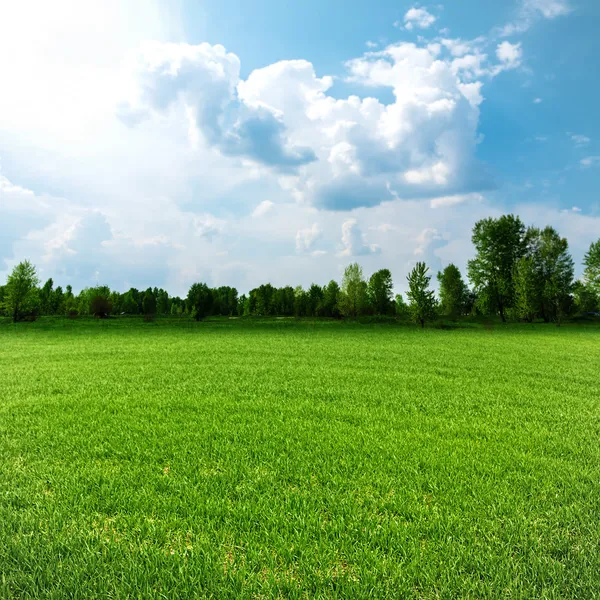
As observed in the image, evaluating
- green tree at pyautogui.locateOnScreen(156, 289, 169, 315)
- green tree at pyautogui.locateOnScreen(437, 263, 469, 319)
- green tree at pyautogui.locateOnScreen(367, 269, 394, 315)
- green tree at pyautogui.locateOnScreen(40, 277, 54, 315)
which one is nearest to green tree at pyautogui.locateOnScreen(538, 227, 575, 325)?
green tree at pyautogui.locateOnScreen(437, 263, 469, 319)

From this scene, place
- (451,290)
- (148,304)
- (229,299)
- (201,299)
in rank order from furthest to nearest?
(229,299)
(148,304)
(451,290)
(201,299)

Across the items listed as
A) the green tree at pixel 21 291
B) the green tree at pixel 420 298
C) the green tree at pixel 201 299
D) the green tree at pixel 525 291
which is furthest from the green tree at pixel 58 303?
the green tree at pixel 525 291

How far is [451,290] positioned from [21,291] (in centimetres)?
6559

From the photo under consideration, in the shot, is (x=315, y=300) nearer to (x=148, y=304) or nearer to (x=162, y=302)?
(x=148, y=304)

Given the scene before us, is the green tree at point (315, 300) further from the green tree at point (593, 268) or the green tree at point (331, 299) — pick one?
the green tree at point (593, 268)

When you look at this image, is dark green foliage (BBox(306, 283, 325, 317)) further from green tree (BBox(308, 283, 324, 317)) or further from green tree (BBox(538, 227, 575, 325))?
green tree (BBox(538, 227, 575, 325))

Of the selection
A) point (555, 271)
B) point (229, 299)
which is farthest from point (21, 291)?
point (555, 271)

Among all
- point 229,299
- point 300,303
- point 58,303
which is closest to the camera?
point 300,303

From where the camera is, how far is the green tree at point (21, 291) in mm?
46281

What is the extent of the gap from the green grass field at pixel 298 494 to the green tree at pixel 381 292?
6024 cm

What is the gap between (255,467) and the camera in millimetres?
4547

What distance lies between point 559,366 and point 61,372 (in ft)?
56.3

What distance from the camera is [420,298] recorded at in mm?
37719

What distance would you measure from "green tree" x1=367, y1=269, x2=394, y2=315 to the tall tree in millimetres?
17687
